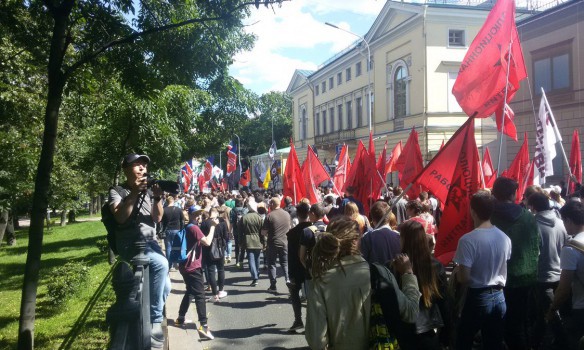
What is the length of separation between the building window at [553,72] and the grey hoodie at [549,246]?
1871cm

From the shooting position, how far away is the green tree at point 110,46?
200 inches

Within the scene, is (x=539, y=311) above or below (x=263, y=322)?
above

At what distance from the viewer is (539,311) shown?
17.3 ft

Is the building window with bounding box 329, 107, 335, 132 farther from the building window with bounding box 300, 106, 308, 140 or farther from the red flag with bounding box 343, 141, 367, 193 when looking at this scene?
the red flag with bounding box 343, 141, 367, 193

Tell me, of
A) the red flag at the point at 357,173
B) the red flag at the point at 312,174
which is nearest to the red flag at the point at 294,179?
the red flag at the point at 312,174

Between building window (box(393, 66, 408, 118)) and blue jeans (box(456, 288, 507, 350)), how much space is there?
3149 cm

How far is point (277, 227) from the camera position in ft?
31.8

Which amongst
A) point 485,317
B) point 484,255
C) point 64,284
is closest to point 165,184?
point 484,255

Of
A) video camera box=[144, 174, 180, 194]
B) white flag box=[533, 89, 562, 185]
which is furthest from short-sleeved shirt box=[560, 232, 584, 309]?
white flag box=[533, 89, 562, 185]

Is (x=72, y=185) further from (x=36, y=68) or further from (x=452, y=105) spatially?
(x=452, y=105)

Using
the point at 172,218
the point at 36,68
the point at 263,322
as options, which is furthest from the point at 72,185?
the point at 263,322

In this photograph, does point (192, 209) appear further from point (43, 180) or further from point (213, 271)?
point (43, 180)

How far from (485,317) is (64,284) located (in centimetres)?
757

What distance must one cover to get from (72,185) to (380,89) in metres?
24.5
